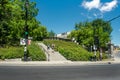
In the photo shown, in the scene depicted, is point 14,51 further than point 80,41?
No

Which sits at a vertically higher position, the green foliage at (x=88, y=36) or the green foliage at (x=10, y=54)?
the green foliage at (x=88, y=36)

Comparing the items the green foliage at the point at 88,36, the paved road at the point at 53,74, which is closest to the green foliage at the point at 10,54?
the paved road at the point at 53,74

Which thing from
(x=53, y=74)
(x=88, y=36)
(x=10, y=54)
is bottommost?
(x=53, y=74)

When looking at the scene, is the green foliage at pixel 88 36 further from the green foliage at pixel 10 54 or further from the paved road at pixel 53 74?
A: the paved road at pixel 53 74

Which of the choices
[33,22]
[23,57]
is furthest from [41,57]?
[33,22]

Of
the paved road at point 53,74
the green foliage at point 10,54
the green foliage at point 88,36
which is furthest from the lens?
the green foliage at point 88,36

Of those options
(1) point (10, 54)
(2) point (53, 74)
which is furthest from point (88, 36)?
(2) point (53, 74)

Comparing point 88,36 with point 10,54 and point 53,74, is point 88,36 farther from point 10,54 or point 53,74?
point 53,74

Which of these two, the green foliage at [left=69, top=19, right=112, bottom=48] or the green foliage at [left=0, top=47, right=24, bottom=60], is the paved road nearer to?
the green foliage at [left=0, top=47, right=24, bottom=60]

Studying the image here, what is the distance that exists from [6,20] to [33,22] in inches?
795

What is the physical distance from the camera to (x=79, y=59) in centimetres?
4828

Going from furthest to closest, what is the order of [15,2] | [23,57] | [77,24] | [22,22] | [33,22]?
1. [77,24]
2. [33,22]
3. [22,22]
4. [15,2]
5. [23,57]

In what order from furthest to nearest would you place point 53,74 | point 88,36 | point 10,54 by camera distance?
point 88,36 < point 10,54 < point 53,74

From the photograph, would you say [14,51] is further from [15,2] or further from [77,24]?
[77,24]
